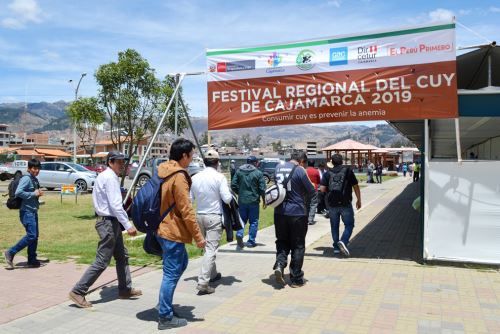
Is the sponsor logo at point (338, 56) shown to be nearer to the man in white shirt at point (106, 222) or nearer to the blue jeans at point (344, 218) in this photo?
the blue jeans at point (344, 218)

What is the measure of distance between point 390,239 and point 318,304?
4749mm

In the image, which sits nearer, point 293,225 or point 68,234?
point 293,225

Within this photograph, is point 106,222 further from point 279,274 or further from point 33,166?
point 33,166

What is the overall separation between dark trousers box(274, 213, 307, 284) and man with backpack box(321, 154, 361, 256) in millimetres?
1748

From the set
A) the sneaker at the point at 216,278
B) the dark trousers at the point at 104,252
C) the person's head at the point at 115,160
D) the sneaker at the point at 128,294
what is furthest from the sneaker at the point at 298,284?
the person's head at the point at 115,160

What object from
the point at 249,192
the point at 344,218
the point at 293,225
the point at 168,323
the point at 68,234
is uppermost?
the point at 249,192

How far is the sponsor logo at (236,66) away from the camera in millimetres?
8062

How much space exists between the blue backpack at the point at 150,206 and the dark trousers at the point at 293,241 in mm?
2012

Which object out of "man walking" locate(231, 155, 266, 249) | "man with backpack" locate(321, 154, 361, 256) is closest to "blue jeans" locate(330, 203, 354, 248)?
"man with backpack" locate(321, 154, 361, 256)

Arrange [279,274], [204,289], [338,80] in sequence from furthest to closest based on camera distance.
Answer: [338,80], [279,274], [204,289]

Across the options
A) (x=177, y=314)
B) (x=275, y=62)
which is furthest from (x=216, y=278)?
(x=275, y=62)

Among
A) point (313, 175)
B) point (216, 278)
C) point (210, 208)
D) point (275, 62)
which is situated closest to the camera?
point (210, 208)

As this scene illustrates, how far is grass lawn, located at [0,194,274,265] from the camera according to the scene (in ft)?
25.6

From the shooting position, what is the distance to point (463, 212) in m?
6.72
